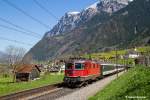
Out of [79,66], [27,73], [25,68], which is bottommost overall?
[27,73]

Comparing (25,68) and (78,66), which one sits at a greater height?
(25,68)

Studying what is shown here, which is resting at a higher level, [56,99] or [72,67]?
[72,67]

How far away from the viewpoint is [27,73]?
4203 inches

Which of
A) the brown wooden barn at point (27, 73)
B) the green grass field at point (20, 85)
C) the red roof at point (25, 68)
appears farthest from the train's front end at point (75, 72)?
the red roof at point (25, 68)

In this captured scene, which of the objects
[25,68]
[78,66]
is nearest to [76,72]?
[78,66]

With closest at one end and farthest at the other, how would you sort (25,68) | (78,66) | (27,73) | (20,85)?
1. (78,66)
2. (20,85)
3. (27,73)
4. (25,68)

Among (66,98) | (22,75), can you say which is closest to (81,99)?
(66,98)

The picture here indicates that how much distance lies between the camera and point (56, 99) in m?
35.8

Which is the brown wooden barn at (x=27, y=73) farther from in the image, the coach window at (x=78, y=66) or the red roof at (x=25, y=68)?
the coach window at (x=78, y=66)

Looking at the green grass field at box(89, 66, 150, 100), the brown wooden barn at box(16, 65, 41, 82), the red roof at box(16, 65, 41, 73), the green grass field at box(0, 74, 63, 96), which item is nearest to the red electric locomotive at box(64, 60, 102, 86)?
the green grass field at box(0, 74, 63, 96)

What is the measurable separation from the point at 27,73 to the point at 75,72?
56.2m

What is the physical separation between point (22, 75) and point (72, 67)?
187 feet

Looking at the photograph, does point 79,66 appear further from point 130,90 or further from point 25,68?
point 25,68

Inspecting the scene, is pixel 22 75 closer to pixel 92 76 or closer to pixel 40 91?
pixel 92 76
